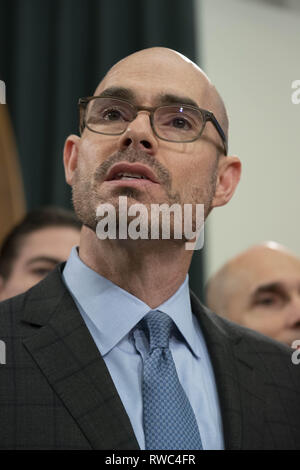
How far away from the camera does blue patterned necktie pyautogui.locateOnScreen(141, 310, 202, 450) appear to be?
2.42ft

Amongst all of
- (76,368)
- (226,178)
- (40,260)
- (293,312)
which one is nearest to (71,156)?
(226,178)

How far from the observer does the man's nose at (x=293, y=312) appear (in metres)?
1.47

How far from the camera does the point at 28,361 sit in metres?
0.75

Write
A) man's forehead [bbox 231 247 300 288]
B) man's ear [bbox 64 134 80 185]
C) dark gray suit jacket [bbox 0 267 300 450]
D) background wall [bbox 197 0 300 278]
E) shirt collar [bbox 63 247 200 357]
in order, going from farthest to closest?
1. background wall [bbox 197 0 300 278]
2. man's forehead [bbox 231 247 300 288]
3. man's ear [bbox 64 134 80 185]
4. shirt collar [bbox 63 247 200 357]
5. dark gray suit jacket [bbox 0 267 300 450]

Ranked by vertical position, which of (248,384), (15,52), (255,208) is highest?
(15,52)

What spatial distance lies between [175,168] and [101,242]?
0.43 ft

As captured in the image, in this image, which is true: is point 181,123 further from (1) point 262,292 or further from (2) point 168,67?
(1) point 262,292

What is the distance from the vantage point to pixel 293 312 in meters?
1.48

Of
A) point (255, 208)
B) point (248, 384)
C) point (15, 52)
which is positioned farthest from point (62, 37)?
point (248, 384)

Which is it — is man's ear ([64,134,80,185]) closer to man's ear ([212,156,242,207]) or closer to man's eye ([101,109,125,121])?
man's eye ([101,109,125,121])

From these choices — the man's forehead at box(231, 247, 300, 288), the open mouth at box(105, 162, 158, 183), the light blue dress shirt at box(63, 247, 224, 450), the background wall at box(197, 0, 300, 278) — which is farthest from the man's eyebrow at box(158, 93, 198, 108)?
the background wall at box(197, 0, 300, 278)

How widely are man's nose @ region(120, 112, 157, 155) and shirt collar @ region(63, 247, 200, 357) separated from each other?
162 mm

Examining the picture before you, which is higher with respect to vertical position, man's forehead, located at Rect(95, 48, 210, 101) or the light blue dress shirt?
man's forehead, located at Rect(95, 48, 210, 101)
